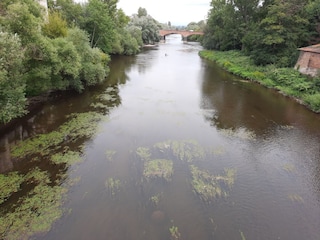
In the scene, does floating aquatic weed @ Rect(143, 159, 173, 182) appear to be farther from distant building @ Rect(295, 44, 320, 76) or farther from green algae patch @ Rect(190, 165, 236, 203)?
distant building @ Rect(295, 44, 320, 76)

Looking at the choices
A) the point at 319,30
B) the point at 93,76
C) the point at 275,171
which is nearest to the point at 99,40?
the point at 93,76

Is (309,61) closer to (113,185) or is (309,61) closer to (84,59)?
(84,59)

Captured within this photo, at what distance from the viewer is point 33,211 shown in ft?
27.3

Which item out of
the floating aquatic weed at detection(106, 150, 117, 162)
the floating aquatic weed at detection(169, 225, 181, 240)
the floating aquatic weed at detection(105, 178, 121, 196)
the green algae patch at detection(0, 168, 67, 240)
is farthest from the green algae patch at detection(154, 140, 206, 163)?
the green algae patch at detection(0, 168, 67, 240)

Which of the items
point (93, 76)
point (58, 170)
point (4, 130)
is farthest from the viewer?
point (93, 76)

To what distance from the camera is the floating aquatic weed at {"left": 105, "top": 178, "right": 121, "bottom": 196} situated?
961 cm

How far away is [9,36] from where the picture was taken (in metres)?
11.9

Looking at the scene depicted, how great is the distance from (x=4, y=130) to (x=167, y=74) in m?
21.1

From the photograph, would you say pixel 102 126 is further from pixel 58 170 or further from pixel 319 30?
pixel 319 30

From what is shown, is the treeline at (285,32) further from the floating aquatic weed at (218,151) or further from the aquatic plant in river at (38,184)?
the aquatic plant in river at (38,184)

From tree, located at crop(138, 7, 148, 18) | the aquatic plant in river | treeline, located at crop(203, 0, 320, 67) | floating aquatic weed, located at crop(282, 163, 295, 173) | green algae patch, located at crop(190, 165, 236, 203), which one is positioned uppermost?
tree, located at crop(138, 7, 148, 18)

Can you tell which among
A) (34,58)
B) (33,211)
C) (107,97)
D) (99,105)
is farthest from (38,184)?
(107,97)

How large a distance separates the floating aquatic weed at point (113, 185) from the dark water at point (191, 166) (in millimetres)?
118

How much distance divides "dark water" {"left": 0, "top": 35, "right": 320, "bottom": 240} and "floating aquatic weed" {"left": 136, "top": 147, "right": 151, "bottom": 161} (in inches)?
7.1
